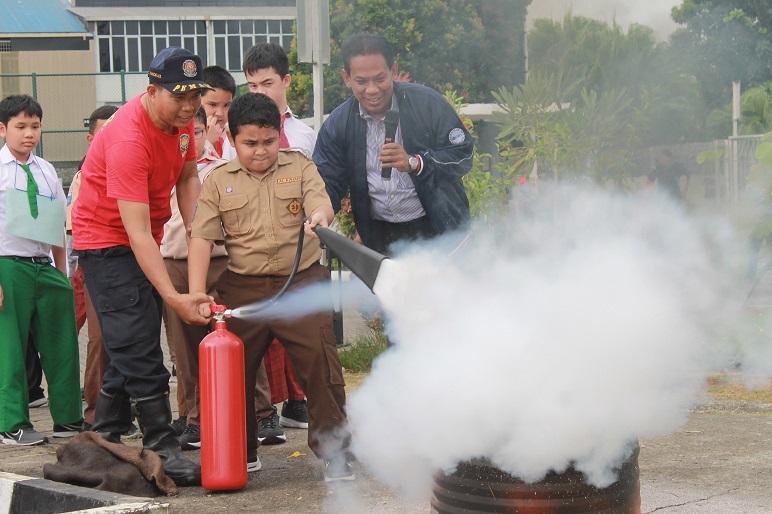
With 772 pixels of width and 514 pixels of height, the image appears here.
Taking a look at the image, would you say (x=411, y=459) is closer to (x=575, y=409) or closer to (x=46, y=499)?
(x=575, y=409)

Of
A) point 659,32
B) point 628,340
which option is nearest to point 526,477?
point 628,340

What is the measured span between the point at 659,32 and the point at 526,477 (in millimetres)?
1295

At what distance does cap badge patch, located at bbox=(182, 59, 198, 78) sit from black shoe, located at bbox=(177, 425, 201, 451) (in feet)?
6.48

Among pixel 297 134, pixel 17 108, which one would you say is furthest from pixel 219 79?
pixel 17 108

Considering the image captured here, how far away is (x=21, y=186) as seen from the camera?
5.69m

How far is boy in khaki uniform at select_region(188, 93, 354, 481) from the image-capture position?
14.4 ft

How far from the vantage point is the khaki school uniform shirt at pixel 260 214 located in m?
4.49

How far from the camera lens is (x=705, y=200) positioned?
396cm

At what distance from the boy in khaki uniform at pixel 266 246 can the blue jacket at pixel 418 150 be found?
1.38 feet

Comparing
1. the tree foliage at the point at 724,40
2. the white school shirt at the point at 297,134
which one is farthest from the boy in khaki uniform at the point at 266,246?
the tree foliage at the point at 724,40

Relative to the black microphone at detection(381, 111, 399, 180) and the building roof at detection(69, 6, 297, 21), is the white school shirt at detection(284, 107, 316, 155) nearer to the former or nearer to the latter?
the black microphone at detection(381, 111, 399, 180)

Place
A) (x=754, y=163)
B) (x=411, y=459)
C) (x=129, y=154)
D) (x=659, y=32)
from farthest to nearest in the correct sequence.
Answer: (x=754, y=163)
(x=129, y=154)
(x=411, y=459)
(x=659, y=32)

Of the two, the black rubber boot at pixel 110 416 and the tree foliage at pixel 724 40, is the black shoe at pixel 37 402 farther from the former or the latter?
the tree foliage at pixel 724 40

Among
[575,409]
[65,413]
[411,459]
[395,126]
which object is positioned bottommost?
[65,413]
